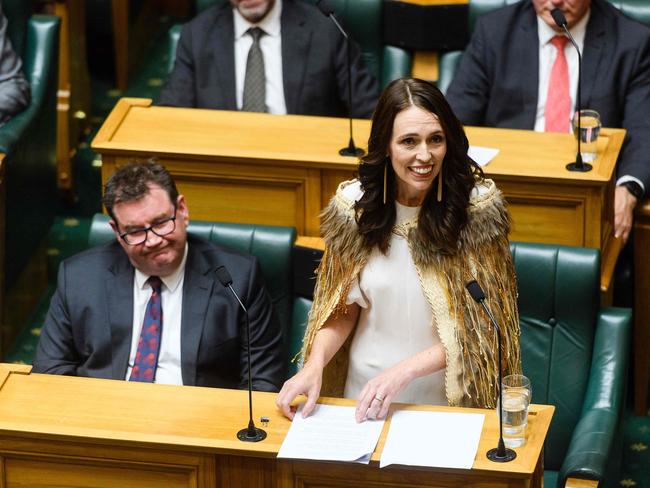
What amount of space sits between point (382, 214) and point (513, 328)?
0.32m

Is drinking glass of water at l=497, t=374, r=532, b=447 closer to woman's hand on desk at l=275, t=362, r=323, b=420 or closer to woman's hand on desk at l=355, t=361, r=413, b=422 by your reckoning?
woman's hand on desk at l=355, t=361, r=413, b=422

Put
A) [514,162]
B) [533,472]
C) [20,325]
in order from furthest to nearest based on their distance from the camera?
[20,325] → [514,162] → [533,472]

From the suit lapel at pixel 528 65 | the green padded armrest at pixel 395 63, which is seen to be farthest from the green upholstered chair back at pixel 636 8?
the green padded armrest at pixel 395 63

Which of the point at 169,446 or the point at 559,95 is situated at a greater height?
the point at 559,95

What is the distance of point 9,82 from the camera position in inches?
155

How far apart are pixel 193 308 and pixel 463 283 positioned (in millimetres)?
692

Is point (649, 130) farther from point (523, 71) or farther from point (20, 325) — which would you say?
point (20, 325)

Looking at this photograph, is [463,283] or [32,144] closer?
[463,283]

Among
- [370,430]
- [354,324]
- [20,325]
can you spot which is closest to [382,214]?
[354,324]

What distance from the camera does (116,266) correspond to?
305 cm

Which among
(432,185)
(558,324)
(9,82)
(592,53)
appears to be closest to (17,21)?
(9,82)

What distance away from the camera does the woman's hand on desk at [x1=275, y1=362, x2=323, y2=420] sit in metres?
2.41

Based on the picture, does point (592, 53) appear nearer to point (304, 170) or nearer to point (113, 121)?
point (304, 170)

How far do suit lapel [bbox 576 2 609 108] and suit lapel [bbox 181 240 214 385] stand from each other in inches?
49.8
